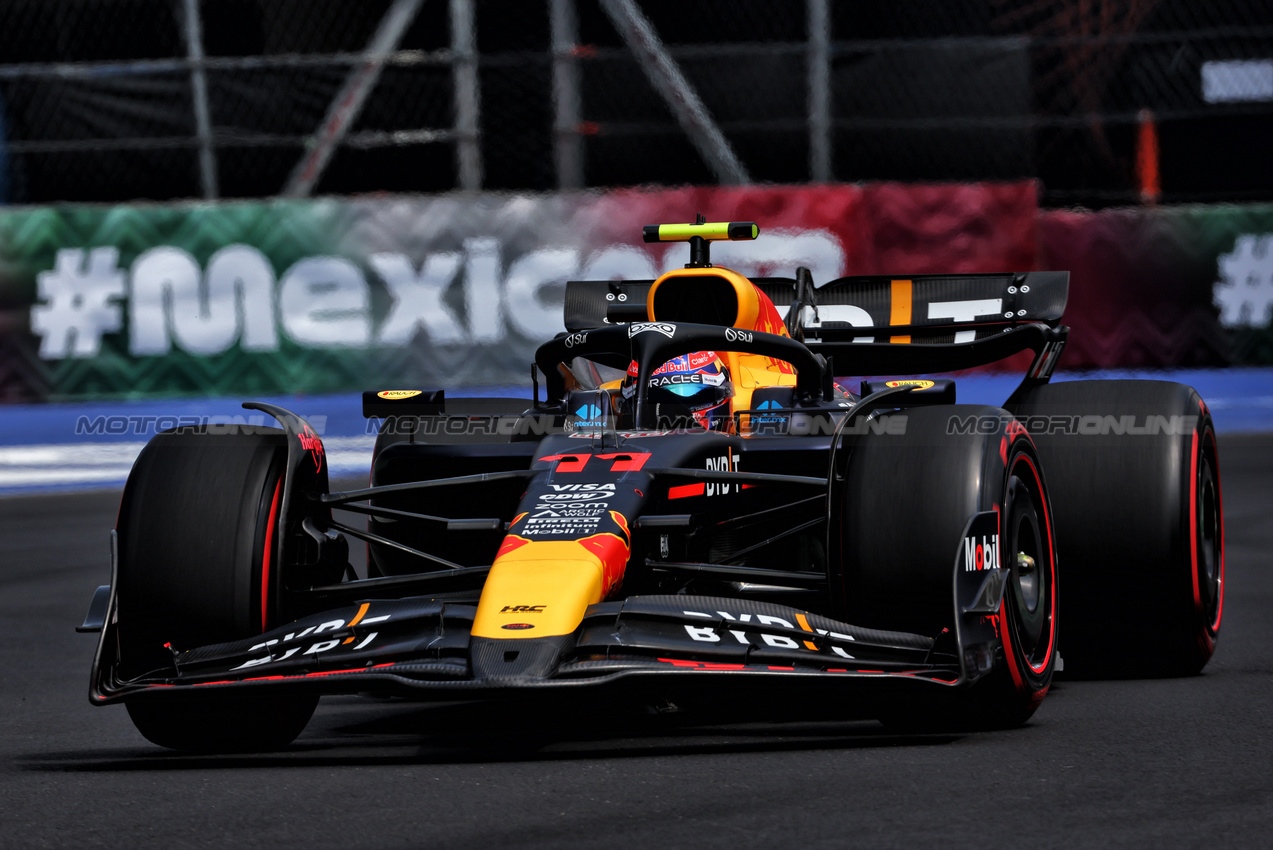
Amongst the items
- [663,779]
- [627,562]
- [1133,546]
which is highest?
[627,562]

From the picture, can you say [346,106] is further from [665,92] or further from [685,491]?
[685,491]

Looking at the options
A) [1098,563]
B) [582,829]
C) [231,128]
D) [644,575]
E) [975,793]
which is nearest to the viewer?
[582,829]

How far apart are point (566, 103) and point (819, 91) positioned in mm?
2026

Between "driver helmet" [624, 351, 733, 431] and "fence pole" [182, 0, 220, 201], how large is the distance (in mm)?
9139

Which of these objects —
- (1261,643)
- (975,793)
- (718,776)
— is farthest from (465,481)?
(1261,643)

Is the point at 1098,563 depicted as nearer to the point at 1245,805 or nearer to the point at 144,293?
the point at 1245,805

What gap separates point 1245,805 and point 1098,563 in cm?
189

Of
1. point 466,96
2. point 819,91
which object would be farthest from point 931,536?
point 466,96

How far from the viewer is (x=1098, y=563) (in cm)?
540

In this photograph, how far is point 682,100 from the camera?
1380cm

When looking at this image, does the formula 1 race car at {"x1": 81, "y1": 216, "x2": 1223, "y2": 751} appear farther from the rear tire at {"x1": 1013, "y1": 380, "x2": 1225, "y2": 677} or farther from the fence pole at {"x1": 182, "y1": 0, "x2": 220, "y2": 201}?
the fence pole at {"x1": 182, "y1": 0, "x2": 220, "y2": 201}

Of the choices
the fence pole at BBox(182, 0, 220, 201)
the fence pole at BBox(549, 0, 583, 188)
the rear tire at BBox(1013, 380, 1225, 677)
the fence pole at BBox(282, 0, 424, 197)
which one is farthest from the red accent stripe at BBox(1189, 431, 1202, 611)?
the fence pole at BBox(182, 0, 220, 201)

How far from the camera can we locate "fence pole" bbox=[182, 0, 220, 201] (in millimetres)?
14047

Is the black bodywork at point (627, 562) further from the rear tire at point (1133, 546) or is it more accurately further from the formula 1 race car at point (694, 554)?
the rear tire at point (1133, 546)
